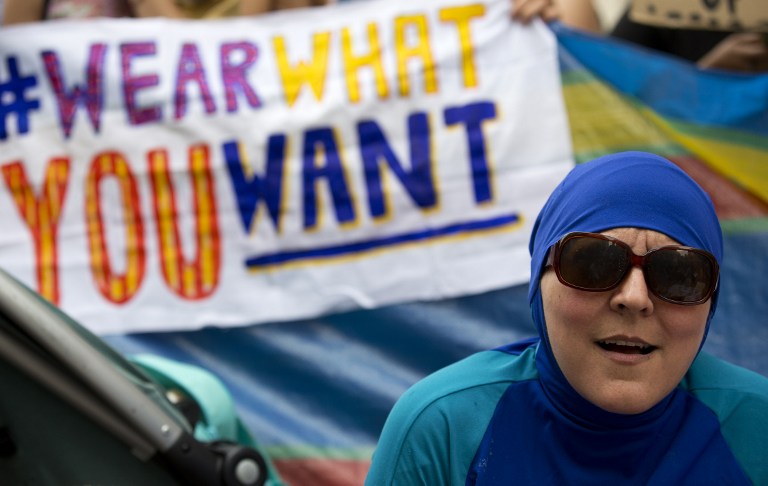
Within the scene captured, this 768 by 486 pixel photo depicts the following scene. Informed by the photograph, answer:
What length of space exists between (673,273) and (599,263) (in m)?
0.11

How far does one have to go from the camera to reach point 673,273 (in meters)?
1.67

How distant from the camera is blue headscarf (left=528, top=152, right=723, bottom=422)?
1710mm

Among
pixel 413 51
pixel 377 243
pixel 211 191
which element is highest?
pixel 413 51

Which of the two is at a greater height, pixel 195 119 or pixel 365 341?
pixel 195 119

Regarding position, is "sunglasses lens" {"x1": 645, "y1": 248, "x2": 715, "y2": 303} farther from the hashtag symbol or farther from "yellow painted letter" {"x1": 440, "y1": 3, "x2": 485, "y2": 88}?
the hashtag symbol

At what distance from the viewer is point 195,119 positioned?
153 inches

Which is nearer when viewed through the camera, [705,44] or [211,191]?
[211,191]

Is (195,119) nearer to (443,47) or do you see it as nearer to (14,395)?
(443,47)

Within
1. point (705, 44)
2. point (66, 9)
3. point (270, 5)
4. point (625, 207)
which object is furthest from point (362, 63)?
point (625, 207)

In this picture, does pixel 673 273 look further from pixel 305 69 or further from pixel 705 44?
pixel 705 44

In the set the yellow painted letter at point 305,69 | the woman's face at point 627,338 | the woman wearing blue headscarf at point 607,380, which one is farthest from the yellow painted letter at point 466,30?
the woman's face at point 627,338

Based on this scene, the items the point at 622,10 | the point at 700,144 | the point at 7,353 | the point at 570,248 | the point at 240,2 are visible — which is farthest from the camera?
the point at 622,10

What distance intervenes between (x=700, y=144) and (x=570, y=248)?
90.1 inches

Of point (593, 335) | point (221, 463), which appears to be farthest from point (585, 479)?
point (221, 463)
